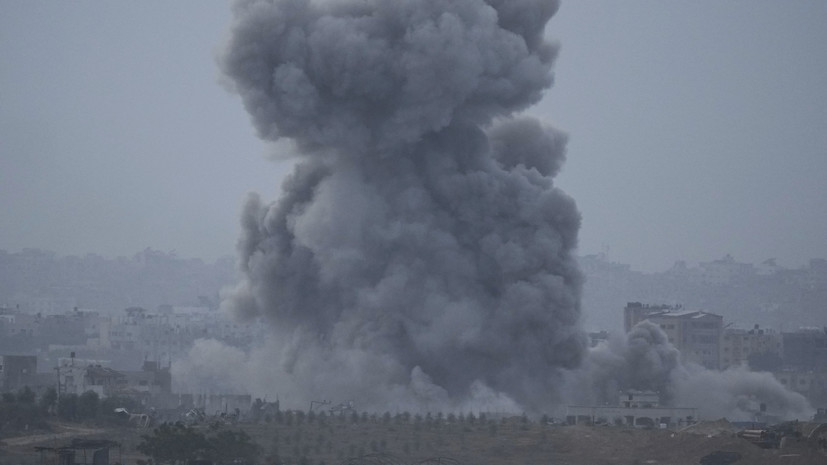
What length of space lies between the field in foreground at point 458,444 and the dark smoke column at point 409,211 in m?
7.62

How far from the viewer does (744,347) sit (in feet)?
336

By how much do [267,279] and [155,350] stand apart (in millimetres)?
61096

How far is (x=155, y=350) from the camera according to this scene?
124062mm

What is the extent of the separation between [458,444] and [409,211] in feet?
53.5

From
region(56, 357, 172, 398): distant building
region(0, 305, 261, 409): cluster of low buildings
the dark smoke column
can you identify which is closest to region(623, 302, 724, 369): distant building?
region(0, 305, 261, 409): cluster of low buildings

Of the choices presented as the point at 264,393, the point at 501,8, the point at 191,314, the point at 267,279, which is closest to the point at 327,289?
the point at 267,279

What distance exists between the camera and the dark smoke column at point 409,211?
6088 centimetres

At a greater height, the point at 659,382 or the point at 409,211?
the point at 409,211

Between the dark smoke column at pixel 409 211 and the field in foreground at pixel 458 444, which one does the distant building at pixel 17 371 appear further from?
the field in foreground at pixel 458 444

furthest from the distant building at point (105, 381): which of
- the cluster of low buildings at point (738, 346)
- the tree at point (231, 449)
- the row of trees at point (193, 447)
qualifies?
the cluster of low buildings at point (738, 346)

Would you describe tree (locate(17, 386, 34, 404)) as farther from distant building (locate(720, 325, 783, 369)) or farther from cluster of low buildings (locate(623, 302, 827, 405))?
distant building (locate(720, 325, 783, 369))

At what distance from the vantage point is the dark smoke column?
60.9 m

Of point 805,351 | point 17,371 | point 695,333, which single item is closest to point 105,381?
point 17,371

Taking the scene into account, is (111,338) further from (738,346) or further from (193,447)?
(193,447)
